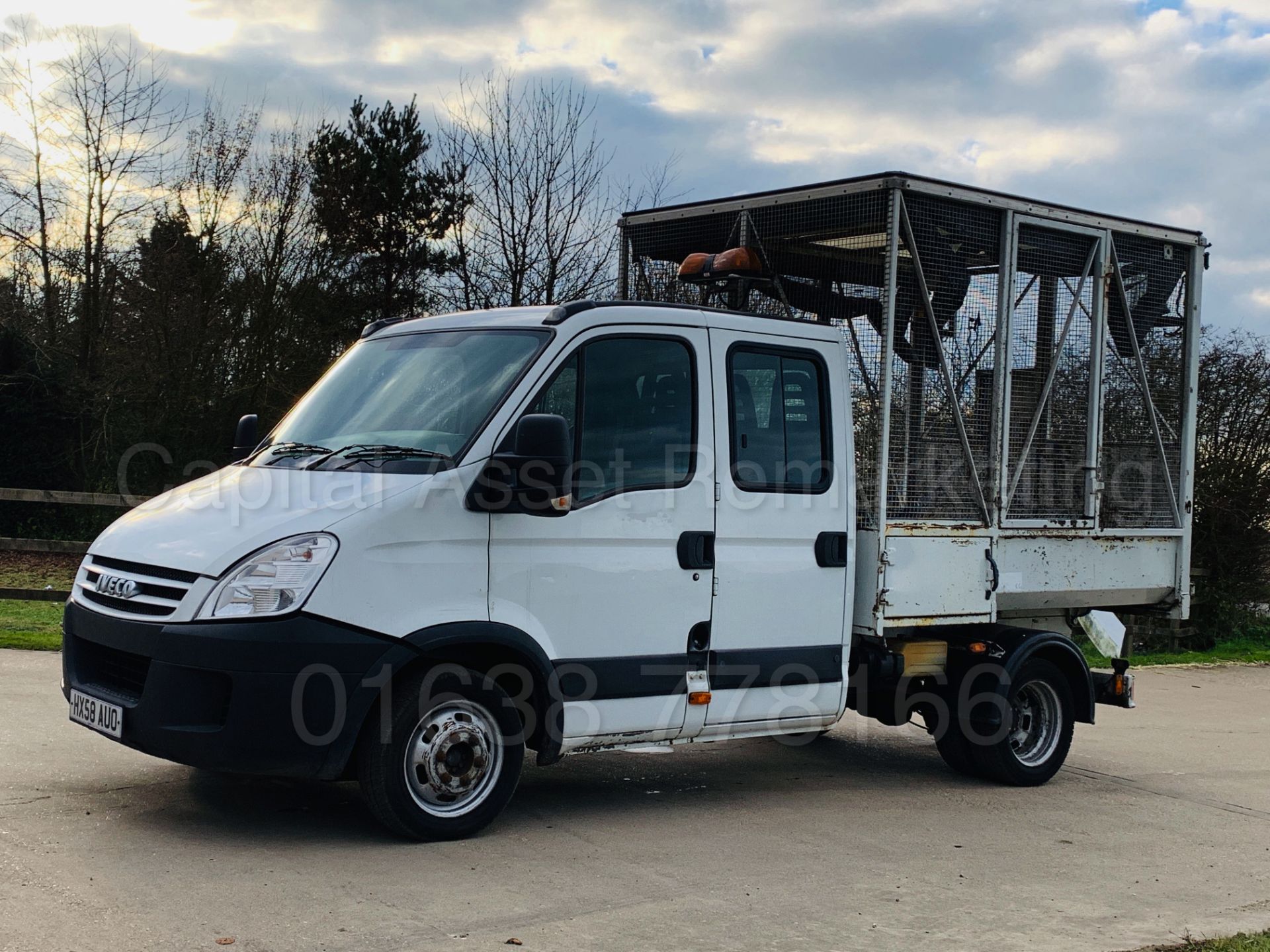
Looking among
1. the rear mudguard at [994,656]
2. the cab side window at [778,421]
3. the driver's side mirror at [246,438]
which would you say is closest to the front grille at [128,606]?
the driver's side mirror at [246,438]

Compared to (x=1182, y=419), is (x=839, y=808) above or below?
below

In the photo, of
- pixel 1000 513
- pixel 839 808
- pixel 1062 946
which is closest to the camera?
pixel 1062 946

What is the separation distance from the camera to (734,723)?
6.63 m

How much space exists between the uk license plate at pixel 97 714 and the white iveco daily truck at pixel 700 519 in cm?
3

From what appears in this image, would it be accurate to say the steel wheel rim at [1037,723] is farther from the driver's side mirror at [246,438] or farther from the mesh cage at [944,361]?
the driver's side mirror at [246,438]

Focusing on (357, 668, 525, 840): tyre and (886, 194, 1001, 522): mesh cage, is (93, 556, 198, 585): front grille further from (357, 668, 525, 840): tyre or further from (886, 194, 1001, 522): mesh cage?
(886, 194, 1001, 522): mesh cage

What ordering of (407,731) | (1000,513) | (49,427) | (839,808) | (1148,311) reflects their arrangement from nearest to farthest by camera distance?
(407,731) < (839,808) < (1000,513) < (1148,311) < (49,427)

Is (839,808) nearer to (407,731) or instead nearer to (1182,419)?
(407,731)

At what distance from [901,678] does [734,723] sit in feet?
4.33

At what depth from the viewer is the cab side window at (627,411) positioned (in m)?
6.12

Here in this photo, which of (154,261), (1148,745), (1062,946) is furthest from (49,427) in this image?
(1062,946)

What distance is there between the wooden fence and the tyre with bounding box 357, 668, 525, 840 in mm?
9306

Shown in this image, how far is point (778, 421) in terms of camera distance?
686 cm

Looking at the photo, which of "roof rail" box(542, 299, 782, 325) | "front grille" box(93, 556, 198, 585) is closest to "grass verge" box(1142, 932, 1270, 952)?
"roof rail" box(542, 299, 782, 325)
